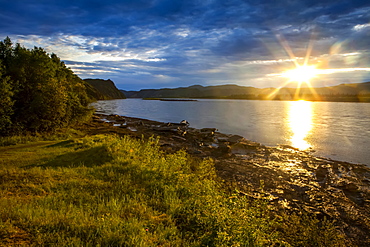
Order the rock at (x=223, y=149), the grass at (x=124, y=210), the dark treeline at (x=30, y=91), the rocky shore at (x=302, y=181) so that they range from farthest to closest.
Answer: the rock at (x=223, y=149) < the dark treeline at (x=30, y=91) < the rocky shore at (x=302, y=181) < the grass at (x=124, y=210)

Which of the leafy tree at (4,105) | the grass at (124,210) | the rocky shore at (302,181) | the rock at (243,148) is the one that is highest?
the leafy tree at (4,105)

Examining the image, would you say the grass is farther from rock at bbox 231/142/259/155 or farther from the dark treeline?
rock at bbox 231/142/259/155

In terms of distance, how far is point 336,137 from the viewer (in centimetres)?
3022

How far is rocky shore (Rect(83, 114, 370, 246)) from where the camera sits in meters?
10.2

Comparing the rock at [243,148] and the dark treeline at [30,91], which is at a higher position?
the dark treeline at [30,91]

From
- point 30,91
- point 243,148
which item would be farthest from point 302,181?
point 30,91

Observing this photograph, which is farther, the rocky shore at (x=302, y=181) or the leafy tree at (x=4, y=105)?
the leafy tree at (x=4, y=105)

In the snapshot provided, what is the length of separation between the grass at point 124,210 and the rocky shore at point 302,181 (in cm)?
129

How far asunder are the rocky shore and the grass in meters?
1.29

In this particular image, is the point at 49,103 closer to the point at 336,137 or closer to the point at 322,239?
the point at 322,239

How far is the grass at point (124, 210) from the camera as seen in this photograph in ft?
16.3

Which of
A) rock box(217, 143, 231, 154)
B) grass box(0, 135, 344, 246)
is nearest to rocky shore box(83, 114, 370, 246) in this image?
rock box(217, 143, 231, 154)

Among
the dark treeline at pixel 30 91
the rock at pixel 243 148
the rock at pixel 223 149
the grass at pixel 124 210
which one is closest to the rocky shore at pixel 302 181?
the rock at pixel 243 148

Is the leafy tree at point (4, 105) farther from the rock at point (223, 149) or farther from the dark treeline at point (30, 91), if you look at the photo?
the rock at point (223, 149)
